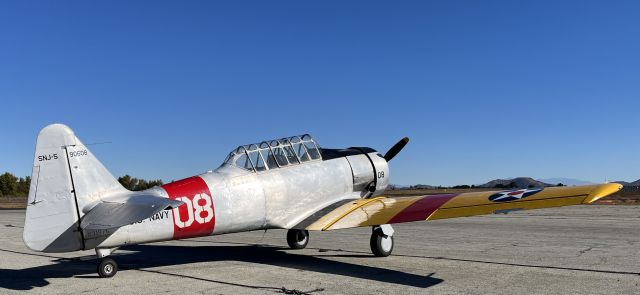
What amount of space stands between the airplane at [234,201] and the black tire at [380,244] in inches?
0.8

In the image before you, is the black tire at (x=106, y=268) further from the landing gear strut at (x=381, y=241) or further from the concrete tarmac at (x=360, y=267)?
the landing gear strut at (x=381, y=241)

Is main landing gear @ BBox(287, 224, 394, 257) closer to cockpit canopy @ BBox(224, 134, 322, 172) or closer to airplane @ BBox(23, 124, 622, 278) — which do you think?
airplane @ BBox(23, 124, 622, 278)

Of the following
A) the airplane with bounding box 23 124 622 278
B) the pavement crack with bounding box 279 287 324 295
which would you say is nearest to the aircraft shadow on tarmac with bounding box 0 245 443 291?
the pavement crack with bounding box 279 287 324 295

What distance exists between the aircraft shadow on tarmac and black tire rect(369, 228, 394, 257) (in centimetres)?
89

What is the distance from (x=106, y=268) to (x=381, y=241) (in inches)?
192

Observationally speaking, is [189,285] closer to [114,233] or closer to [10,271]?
[114,233]

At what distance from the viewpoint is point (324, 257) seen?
10.2 meters

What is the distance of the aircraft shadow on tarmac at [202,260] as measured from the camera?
7723 millimetres

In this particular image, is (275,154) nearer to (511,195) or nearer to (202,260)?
(202,260)

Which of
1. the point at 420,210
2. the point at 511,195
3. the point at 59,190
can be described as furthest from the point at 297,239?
the point at 59,190

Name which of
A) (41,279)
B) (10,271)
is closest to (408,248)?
(41,279)

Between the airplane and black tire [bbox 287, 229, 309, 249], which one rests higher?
the airplane

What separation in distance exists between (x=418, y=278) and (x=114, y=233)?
4579 millimetres

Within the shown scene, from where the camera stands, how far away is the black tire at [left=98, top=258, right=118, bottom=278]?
7.99 metres
